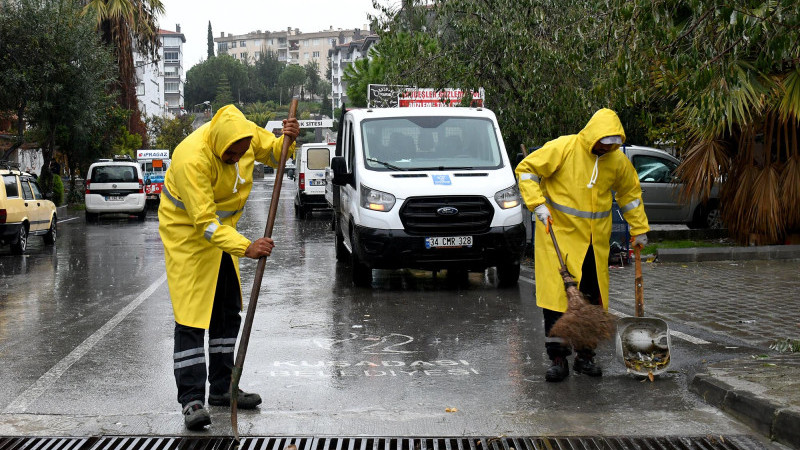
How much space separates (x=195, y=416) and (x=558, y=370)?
2.61 metres

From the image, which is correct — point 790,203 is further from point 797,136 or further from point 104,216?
point 104,216

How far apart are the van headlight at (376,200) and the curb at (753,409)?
5.66 metres

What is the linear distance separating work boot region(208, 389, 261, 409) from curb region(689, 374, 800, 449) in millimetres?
2897

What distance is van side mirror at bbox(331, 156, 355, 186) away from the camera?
1242 centimetres

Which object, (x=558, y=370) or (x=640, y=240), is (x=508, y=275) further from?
(x=558, y=370)

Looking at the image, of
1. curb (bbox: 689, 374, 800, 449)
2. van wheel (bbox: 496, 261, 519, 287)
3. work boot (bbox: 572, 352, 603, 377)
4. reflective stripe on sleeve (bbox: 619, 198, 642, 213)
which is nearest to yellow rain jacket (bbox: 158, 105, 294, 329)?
work boot (bbox: 572, 352, 603, 377)

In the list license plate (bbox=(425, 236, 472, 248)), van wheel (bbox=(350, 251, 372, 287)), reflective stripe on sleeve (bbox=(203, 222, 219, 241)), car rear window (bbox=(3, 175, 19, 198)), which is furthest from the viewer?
car rear window (bbox=(3, 175, 19, 198))

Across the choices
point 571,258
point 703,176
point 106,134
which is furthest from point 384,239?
point 106,134

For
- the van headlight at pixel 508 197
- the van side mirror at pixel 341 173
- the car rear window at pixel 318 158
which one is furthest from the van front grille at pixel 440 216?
the car rear window at pixel 318 158

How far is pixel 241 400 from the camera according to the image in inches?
239

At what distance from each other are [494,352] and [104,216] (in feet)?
88.5

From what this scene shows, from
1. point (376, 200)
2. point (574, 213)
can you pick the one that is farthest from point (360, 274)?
point (574, 213)

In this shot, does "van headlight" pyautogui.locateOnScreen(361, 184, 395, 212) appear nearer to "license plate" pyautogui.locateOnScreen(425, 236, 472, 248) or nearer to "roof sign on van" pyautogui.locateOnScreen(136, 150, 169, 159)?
"license plate" pyautogui.locateOnScreen(425, 236, 472, 248)

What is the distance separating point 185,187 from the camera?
567 cm
